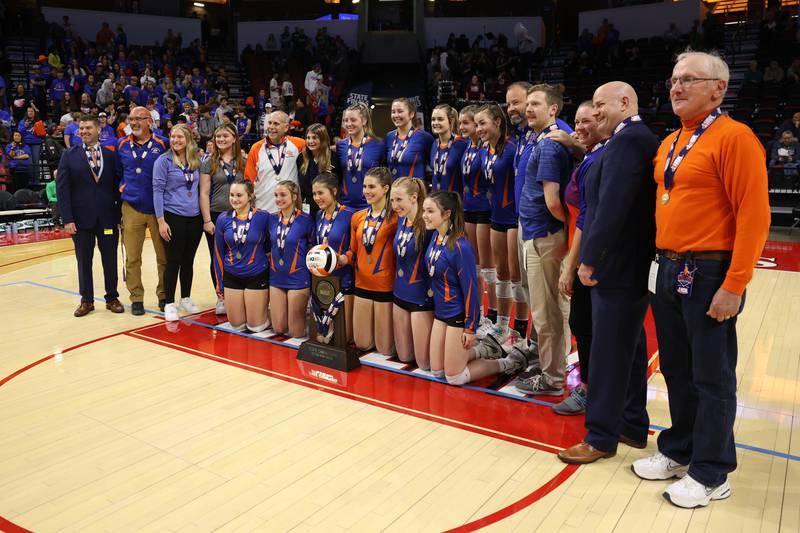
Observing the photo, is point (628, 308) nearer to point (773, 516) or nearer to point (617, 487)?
point (617, 487)

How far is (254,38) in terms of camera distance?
20.6 metres

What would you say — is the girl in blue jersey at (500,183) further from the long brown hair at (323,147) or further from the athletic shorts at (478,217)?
the long brown hair at (323,147)

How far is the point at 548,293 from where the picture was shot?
3.83 meters

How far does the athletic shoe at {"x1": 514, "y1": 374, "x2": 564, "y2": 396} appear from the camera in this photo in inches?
158

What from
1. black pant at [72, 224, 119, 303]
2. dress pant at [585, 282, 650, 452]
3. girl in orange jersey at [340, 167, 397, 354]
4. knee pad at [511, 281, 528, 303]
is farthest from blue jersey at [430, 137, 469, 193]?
black pant at [72, 224, 119, 303]

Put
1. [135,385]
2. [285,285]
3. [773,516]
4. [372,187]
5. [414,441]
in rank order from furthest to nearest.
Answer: [285,285]
[372,187]
[135,385]
[414,441]
[773,516]

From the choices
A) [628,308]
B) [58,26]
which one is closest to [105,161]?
[628,308]

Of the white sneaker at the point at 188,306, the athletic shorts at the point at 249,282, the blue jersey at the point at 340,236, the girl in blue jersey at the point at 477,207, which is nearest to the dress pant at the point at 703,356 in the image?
the girl in blue jersey at the point at 477,207

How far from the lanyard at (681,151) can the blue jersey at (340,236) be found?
2.64 metres

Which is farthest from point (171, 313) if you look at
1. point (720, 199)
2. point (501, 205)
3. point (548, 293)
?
point (720, 199)

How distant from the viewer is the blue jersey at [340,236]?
191 inches

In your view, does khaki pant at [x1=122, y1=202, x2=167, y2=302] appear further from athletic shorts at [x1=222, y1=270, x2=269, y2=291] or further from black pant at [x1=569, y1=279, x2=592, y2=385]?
black pant at [x1=569, y1=279, x2=592, y2=385]

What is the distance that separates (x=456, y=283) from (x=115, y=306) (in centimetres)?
349

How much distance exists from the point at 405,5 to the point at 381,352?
17.5 meters
